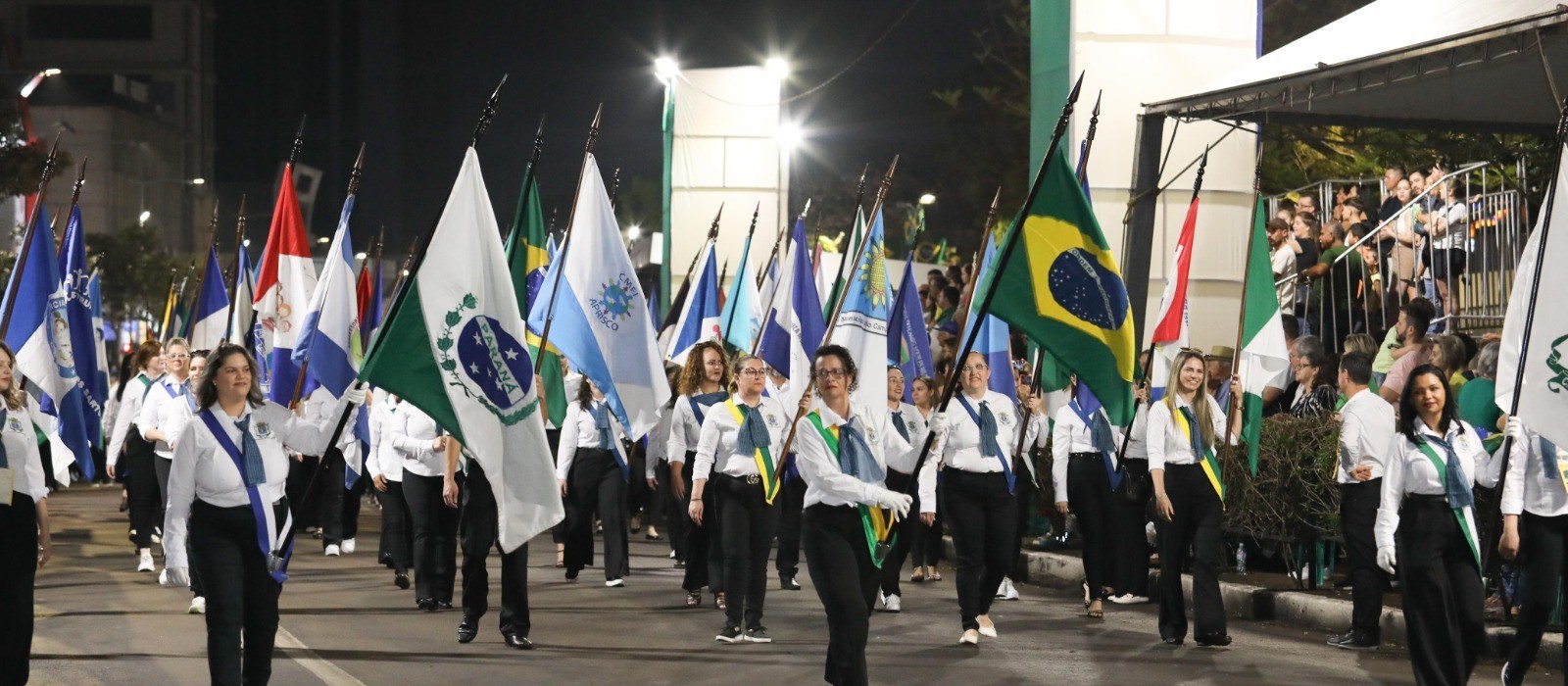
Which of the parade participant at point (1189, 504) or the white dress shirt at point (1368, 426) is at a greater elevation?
the white dress shirt at point (1368, 426)

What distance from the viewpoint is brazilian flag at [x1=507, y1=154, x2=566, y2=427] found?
38.5 ft

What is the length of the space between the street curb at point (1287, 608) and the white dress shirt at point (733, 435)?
3.64 m

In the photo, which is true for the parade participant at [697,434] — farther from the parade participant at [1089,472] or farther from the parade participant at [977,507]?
the parade participant at [1089,472]

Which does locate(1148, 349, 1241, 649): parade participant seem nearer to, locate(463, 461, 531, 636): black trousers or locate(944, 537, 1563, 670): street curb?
locate(944, 537, 1563, 670): street curb

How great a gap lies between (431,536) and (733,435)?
2320 millimetres

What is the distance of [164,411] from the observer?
14453 mm

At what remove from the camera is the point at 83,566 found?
15633mm

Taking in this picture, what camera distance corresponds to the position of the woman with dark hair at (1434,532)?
8.53 m

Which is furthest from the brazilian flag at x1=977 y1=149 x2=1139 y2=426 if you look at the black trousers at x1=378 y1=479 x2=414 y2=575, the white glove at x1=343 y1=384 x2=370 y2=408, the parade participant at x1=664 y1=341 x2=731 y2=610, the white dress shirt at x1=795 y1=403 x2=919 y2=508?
the black trousers at x1=378 y1=479 x2=414 y2=575

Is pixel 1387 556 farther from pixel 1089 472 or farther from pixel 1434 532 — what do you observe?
pixel 1089 472

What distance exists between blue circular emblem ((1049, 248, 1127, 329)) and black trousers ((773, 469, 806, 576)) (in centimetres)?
349

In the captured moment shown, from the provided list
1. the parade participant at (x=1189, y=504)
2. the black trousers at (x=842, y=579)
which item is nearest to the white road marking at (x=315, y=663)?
the black trousers at (x=842, y=579)

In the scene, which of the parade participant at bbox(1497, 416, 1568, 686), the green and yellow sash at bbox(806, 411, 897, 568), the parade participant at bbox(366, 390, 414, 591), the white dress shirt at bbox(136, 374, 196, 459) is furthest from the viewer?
the white dress shirt at bbox(136, 374, 196, 459)

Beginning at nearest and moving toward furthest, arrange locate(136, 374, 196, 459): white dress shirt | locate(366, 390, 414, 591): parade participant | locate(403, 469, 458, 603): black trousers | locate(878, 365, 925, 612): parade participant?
locate(878, 365, 925, 612): parade participant, locate(403, 469, 458, 603): black trousers, locate(366, 390, 414, 591): parade participant, locate(136, 374, 196, 459): white dress shirt
